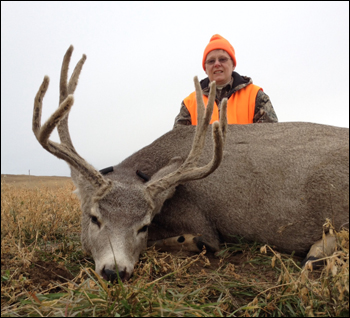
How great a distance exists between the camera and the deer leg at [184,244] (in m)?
4.04

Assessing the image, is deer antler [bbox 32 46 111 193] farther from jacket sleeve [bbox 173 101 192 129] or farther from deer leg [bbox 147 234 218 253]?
jacket sleeve [bbox 173 101 192 129]

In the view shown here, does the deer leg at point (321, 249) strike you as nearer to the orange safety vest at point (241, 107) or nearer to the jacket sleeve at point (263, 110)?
the jacket sleeve at point (263, 110)

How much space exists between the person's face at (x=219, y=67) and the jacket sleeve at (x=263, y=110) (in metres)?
0.85

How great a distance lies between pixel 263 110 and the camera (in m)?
6.82

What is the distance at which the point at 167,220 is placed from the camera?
4289mm

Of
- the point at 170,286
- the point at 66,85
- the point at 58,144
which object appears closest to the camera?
the point at 170,286

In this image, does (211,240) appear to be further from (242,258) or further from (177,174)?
(177,174)

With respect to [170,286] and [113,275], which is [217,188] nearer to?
[170,286]

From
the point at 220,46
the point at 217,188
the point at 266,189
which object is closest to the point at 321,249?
the point at 266,189

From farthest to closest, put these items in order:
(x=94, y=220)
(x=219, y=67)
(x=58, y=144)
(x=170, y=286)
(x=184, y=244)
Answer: (x=219, y=67), (x=184, y=244), (x=58, y=144), (x=94, y=220), (x=170, y=286)

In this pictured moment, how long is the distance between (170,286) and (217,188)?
1.72 metres

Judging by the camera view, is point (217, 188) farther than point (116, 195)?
Yes

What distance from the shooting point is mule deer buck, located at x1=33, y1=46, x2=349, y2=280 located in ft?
11.7

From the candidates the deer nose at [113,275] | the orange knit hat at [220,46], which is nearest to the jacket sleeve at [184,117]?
the orange knit hat at [220,46]
